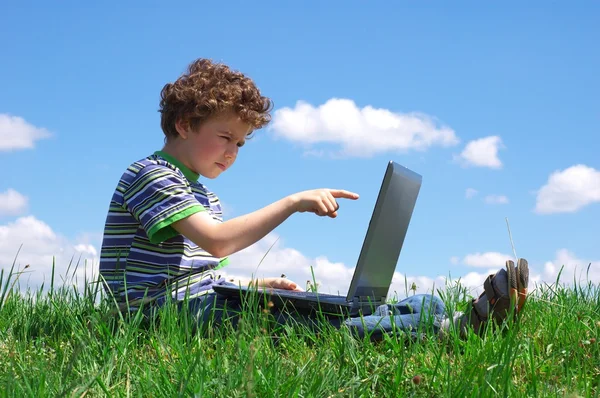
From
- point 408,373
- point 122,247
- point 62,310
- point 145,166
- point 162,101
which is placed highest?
point 162,101

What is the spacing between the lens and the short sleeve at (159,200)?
370 centimetres

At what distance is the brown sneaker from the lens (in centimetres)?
331

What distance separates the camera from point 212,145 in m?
4.16

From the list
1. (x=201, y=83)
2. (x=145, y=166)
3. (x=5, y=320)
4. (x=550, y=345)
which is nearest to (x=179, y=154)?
(x=145, y=166)

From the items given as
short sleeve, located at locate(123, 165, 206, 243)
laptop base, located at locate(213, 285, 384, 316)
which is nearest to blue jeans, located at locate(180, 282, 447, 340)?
laptop base, located at locate(213, 285, 384, 316)

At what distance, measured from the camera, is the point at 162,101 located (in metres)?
4.73

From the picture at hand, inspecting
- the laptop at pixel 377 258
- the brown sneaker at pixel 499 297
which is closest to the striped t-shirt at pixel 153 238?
the laptop at pixel 377 258

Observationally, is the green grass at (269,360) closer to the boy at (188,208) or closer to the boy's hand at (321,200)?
the boy at (188,208)

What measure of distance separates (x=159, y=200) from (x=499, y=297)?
71.1 inches

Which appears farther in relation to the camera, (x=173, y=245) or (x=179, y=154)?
(x=179, y=154)

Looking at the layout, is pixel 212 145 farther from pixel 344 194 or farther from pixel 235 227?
pixel 344 194

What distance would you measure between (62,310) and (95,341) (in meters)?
0.99

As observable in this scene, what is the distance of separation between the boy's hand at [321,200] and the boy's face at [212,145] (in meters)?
0.81

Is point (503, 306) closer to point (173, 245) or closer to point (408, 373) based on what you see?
point (408, 373)
